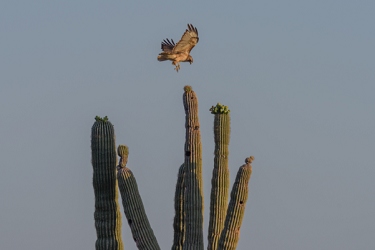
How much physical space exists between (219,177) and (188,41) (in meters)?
2.81

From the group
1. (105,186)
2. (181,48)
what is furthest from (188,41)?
(105,186)

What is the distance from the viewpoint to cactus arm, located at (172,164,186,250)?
2712 centimetres

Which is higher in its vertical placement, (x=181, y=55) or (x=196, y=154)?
(x=181, y=55)

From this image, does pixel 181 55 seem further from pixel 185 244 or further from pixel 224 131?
pixel 185 244

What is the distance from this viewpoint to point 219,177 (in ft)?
87.1

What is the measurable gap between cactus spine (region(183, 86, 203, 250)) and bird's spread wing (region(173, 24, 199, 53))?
99 centimetres

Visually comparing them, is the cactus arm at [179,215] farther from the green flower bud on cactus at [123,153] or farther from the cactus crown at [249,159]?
the cactus crown at [249,159]

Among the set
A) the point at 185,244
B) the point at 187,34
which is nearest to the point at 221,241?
the point at 185,244

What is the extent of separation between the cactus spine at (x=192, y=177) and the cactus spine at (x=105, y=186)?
1.37 m

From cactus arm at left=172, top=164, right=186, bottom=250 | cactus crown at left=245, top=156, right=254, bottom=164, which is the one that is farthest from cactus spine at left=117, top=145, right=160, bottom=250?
cactus crown at left=245, top=156, right=254, bottom=164

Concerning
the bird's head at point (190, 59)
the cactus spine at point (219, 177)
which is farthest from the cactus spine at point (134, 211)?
the bird's head at point (190, 59)

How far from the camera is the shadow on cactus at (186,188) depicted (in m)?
26.2

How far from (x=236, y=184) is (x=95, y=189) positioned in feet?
8.86

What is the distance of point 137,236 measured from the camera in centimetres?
2639
